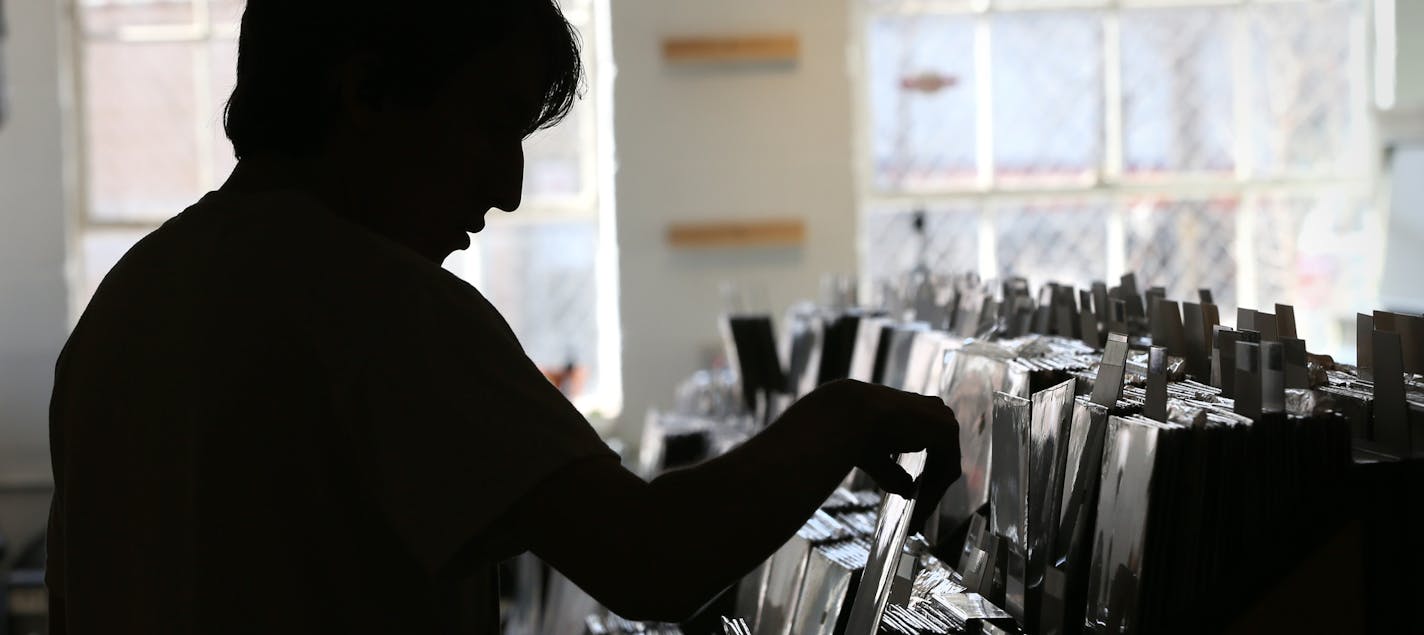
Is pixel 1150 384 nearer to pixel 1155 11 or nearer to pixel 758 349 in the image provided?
pixel 758 349

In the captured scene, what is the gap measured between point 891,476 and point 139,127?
4.57 m

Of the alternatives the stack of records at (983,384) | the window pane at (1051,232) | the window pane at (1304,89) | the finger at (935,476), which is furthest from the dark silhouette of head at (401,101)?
the window pane at (1304,89)

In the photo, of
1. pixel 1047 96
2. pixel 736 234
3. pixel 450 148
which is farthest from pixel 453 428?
pixel 1047 96

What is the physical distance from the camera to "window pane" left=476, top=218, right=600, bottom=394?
191 inches

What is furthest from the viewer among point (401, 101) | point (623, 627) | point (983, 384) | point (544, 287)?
point (544, 287)

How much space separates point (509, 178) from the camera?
2.93ft

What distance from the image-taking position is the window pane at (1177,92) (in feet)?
15.7

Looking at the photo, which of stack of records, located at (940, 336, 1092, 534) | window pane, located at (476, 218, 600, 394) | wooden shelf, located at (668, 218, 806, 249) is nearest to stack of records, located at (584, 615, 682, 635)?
stack of records, located at (940, 336, 1092, 534)

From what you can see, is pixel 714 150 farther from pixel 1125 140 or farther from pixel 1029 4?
pixel 1125 140

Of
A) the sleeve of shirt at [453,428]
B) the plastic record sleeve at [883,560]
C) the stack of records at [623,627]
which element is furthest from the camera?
→ the stack of records at [623,627]

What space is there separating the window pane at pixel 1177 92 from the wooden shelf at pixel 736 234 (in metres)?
1.33

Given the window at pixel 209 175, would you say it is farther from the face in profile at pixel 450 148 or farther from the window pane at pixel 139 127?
the face in profile at pixel 450 148

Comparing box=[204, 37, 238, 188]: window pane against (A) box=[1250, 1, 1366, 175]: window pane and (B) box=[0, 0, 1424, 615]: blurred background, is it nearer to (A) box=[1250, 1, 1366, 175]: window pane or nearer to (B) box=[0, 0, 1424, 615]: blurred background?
(B) box=[0, 0, 1424, 615]: blurred background

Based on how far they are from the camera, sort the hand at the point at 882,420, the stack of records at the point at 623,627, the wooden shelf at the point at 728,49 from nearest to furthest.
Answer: the hand at the point at 882,420 → the stack of records at the point at 623,627 → the wooden shelf at the point at 728,49
